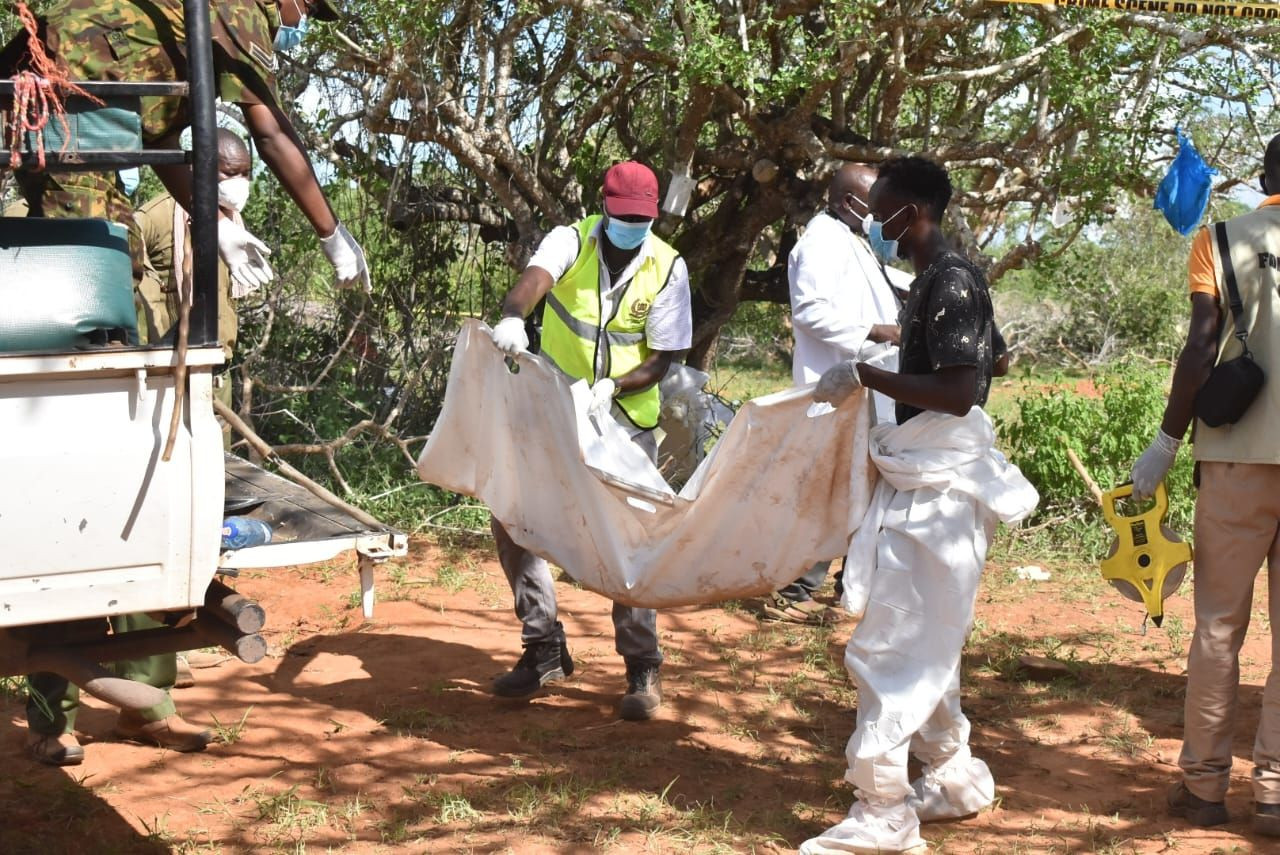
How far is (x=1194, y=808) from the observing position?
13.2ft

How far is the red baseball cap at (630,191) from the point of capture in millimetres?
4695

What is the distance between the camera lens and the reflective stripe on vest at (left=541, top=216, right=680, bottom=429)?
4809 millimetres

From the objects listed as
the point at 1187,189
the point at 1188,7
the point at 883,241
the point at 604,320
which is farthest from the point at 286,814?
the point at 1188,7

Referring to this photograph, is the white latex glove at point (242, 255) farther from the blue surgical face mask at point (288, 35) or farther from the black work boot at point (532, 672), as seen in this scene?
the black work boot at point (532, 672)

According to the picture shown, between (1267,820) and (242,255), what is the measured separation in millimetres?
3227

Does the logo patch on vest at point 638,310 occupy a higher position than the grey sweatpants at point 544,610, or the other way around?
the logo patch on vest at point 638,310

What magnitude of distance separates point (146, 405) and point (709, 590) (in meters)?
1.93

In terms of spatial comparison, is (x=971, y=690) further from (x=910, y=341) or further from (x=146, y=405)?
(x=146, y=405)

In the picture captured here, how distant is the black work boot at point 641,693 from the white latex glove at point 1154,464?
1.81m

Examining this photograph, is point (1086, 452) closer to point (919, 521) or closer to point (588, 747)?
point (588, 747)

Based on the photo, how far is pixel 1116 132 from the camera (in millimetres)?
7176

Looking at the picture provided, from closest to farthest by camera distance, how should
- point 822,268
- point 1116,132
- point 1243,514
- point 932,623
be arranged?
point 932,623 → point 1243,514 → point 822,268 → point 1116,132

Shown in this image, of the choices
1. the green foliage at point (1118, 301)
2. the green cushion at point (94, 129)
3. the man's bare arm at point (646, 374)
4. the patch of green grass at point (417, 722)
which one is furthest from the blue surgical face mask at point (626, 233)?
the green foliage at point (1118, 301)

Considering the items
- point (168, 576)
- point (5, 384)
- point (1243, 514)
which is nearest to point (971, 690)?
point (1243, 514)
